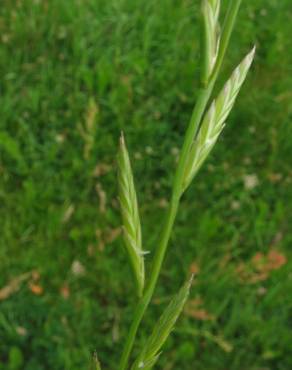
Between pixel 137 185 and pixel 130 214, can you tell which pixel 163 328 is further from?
pixel 137 185

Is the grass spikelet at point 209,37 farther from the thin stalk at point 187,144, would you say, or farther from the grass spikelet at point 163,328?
the grass spikelet at point 163,328

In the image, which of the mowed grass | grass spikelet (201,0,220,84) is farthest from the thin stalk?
the mowed grass

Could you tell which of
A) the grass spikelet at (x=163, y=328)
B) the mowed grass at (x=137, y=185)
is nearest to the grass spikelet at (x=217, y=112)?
the grass spikelet at (x=163, y=328)

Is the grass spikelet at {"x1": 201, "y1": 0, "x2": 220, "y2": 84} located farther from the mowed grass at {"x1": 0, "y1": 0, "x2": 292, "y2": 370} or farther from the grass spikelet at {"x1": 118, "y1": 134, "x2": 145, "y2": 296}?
the mowed grass at {"x1": 0, "y1": 0, "x2": 292, "y2": 370}

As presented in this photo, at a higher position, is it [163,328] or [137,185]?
[163,328]

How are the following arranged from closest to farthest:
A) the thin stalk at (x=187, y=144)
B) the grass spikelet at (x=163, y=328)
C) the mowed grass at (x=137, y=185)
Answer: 1. the thin stalk at (x=187, y=144)
2. the grass spikelet at (x=163, y=328)
3. the mowed grass at (x=137, y=185)

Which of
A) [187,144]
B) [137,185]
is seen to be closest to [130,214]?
[187,144]

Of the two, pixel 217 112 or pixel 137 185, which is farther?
pixel 137 185
